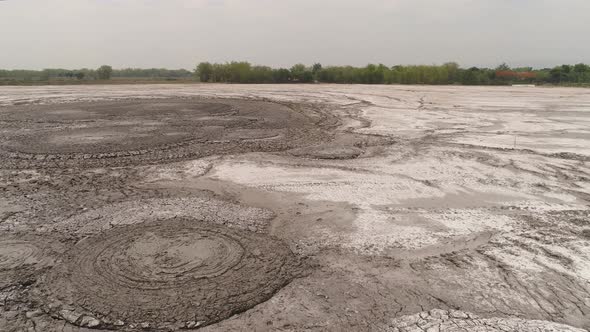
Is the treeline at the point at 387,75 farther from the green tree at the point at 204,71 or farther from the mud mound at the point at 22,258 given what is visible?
the mud mound at the point at 22,258

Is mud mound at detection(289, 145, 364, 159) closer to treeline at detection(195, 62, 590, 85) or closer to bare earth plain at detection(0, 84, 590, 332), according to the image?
bare earth plain at detection(0, 84, 590, 332)

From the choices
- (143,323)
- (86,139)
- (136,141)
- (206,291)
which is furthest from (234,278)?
(86,139)

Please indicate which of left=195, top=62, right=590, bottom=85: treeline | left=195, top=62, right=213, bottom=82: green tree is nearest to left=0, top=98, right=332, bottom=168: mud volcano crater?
left=195, top=62, right=590, bottom=85: treeline

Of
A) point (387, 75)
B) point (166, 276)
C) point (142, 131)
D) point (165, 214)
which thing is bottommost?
point (166, 276)

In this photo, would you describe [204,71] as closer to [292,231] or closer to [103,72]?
[103,72]

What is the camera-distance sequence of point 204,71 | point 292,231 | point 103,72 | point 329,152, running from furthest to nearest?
point 103,72 < point 204,71 < point 329,152 < point 292,231

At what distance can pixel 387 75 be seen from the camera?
106ft

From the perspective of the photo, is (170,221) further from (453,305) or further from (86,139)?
(86,139)

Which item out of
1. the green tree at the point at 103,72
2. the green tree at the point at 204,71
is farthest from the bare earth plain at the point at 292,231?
the green tree at the point at 103,72

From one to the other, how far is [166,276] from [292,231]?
5.37ft

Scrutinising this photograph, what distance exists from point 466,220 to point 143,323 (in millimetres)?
4083

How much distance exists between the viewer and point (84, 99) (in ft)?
60.0

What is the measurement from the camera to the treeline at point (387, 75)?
31.4 m

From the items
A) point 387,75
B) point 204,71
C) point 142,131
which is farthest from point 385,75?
point 142,131
